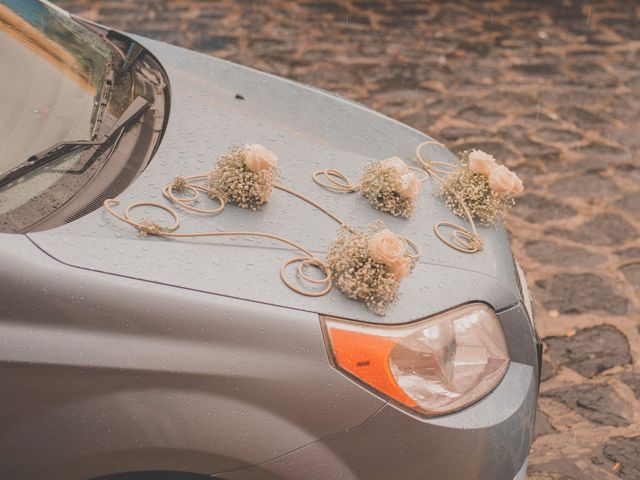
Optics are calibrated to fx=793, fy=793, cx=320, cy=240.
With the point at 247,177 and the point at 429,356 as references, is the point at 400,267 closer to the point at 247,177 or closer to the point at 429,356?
the point at 429,356

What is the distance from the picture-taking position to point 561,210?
481 cm

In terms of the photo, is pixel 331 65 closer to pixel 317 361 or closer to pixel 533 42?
pixel 533 42

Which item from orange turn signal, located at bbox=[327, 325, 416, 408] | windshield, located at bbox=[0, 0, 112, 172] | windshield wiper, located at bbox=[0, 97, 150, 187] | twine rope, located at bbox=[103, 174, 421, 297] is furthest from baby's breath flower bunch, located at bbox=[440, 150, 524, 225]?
windshield, located at bbox=[0, 0, 112, 172]

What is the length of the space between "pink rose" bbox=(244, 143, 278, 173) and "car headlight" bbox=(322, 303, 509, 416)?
606 millimetres

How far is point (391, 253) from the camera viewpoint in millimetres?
2225

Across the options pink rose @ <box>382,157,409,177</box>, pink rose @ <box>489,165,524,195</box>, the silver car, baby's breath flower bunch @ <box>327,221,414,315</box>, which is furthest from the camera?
pink rose @ <box>489,165,524,195</box>

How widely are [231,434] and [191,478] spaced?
7.8 inches

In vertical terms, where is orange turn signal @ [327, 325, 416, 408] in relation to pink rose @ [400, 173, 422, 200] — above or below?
below

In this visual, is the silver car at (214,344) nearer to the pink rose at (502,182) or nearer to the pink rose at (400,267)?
the pink rose at (400,267)

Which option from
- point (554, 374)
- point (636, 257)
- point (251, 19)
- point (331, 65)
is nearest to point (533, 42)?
point (331, 65)

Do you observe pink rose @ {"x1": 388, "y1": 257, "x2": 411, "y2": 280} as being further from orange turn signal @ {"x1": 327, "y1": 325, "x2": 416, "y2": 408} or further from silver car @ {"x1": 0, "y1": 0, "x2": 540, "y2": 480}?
orange turn signal @ {"x1": 327, "y1": 325, "x2": 416, "y2": 408}

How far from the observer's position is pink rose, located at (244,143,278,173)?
2.44 meters

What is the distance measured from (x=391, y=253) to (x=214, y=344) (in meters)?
0.57

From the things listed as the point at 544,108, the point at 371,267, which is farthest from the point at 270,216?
the point at 544,108
